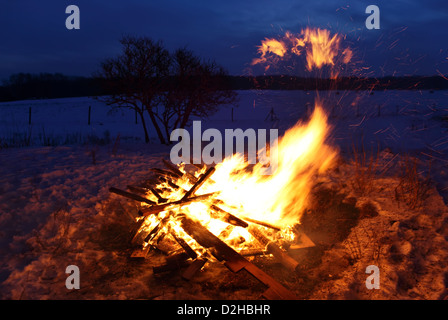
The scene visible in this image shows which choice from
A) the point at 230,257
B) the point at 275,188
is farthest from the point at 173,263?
the point at 275,188

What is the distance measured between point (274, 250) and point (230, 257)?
0.62m

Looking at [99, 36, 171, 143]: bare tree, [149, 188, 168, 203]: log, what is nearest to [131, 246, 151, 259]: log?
[149, 188, 168, 203]: log

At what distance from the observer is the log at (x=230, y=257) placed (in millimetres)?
2988

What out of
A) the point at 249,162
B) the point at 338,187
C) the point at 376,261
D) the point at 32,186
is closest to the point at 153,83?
the point at 249,162

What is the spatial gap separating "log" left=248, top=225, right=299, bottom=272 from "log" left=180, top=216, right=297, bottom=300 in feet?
1.61

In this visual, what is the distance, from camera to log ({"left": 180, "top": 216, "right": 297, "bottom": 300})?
299 centimetres

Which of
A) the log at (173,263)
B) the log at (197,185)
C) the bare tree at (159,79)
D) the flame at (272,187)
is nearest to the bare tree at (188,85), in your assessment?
the bare tree at (159,79)

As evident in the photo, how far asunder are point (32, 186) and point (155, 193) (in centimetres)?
220

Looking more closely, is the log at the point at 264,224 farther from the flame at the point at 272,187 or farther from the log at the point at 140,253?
the log at the point at 140,253

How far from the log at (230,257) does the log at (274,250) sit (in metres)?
0.49

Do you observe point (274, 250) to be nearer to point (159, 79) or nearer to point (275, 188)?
point (275, 188)

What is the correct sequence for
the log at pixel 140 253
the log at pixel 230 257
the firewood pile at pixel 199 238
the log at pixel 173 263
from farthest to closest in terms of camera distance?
the log at pixel 140 253 → the firewood pile at pixel 199 238 → the log at pixel 173 263 → the log at pixel 230 257

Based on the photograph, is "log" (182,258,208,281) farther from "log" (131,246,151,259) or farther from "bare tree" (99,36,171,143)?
"bare tree" (99,36,171,143)
